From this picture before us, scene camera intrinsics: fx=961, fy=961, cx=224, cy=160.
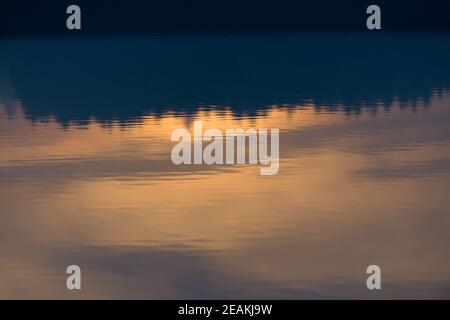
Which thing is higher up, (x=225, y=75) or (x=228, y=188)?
(x=225, y=75)

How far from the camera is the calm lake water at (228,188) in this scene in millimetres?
3195

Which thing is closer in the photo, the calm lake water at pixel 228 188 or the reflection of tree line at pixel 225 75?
the calm lake water at pixel 228 188

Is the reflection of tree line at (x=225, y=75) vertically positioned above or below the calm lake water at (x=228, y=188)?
above

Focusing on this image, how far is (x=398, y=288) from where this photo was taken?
3006 mm

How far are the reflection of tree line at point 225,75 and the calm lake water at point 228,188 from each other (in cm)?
3

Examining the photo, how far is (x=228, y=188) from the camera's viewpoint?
4227 mm

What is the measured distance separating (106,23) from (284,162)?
802cm

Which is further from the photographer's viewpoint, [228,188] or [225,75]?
[225,75]

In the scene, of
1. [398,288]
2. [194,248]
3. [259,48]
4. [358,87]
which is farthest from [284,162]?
[259,48]

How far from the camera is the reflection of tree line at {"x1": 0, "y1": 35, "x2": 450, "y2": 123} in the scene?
6449mm

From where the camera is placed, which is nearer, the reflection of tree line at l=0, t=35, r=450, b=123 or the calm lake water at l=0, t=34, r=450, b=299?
the calm lake water at l=0, t=34, r=450, b=299

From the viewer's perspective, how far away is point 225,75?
7.82m

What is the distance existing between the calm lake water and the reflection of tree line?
0.03 meters

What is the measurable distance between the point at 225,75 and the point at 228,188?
12.1 feet
